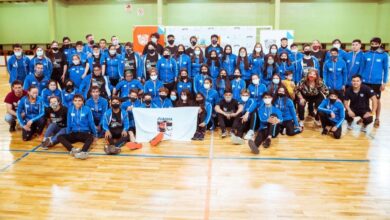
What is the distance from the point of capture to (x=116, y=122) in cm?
667

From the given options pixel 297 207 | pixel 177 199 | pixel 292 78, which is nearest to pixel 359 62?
pixel 292 78

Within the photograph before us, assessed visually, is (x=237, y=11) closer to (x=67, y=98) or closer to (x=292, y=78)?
(x=292, y=78)

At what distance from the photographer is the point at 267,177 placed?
489 cm

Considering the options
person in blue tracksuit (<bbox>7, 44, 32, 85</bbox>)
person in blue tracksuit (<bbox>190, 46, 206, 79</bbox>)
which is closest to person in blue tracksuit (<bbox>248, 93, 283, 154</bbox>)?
person in blue tracksuit (<bbox>190, 46, 206, 79</bbox>)

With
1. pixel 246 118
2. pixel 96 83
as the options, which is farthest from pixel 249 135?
pixel 96 83

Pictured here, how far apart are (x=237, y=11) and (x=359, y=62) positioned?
1123cm

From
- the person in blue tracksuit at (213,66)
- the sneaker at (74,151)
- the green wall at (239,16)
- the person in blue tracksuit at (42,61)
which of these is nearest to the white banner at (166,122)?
the sneaker at (74,151)

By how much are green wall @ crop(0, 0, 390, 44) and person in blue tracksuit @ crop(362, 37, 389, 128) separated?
10.8 meters

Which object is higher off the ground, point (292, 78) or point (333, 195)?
point (292, 78)

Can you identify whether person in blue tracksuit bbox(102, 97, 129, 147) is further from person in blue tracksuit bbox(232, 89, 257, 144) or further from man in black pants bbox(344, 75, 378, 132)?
man in black pants bbox(344, 75, 378, 132)

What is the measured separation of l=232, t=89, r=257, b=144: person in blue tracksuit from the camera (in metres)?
6.99

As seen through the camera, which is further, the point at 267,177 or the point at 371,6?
the point at 371,6

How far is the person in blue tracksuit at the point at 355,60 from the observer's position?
7824 mm

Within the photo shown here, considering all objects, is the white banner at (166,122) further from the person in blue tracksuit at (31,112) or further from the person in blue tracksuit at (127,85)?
the person in blue tracksuit at (31,112)
